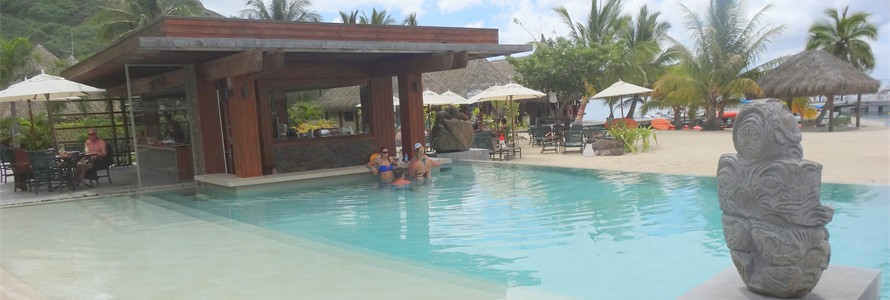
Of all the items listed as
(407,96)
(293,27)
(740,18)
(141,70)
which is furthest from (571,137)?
(740,18)

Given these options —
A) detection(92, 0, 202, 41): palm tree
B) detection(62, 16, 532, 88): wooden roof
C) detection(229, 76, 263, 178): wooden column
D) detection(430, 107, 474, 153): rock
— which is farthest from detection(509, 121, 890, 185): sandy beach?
detection(92, 0, 202, 41): palm tree

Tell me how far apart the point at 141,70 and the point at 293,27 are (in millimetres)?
4412

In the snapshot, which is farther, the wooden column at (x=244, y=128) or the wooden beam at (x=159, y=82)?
the wooden beam at (x=159, y=82)

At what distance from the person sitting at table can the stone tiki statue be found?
1173 cm

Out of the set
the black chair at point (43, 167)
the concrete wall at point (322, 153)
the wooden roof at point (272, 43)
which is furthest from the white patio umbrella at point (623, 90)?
the black chair at point (43, 167)

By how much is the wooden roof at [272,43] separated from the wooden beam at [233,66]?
4.3 inches

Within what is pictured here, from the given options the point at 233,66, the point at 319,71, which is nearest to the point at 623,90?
the point at 319,71

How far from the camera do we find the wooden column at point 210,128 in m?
12.1

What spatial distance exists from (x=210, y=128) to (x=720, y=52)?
22.1 meters

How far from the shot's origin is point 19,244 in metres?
6.82

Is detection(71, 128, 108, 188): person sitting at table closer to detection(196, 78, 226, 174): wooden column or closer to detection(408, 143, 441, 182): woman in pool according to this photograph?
detection(196, 78, 226, 174): wooden column

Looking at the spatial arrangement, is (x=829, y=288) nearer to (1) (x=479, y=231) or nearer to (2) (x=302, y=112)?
(1) (x=479, y=231)

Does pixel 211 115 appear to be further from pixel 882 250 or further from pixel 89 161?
pixel 882 250

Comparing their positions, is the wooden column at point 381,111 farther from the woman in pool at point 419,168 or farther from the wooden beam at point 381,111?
the woman in pool at point 419,168
